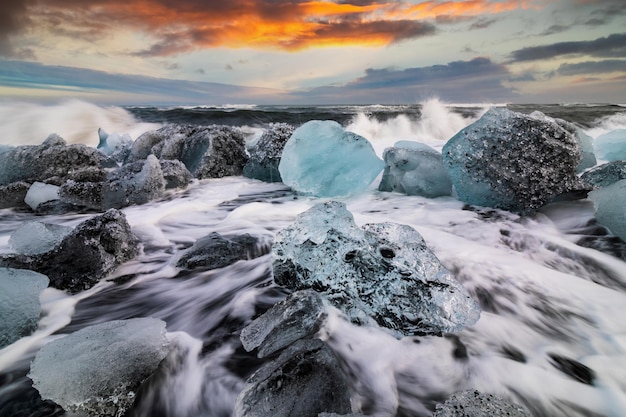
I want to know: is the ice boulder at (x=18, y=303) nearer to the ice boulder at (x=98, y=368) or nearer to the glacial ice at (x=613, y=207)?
the ice boulder at (x=98, y=368)

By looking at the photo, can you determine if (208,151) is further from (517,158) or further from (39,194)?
(517,158)

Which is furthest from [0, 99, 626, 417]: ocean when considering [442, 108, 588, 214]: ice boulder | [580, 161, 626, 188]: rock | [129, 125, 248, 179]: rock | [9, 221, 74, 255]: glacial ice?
[129, 125, 248, 179]: rock

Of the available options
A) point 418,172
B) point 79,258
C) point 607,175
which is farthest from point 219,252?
point 607,175

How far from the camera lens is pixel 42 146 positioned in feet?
15.8

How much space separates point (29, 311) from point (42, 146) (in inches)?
166

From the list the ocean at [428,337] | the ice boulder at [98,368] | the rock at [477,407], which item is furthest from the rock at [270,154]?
the rock at [477,407]

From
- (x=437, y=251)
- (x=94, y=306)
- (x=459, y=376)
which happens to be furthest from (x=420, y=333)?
(x=94, y=306)

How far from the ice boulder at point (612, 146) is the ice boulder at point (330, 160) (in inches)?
158

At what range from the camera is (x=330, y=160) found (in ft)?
12.3

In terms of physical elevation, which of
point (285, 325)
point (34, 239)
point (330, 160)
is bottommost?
point (285, 325)

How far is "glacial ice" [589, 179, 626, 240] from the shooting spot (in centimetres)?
246

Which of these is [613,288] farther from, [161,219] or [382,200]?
[161,219]

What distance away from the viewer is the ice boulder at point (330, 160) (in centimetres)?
371

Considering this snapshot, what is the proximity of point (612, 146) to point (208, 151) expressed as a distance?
19.9 ft
